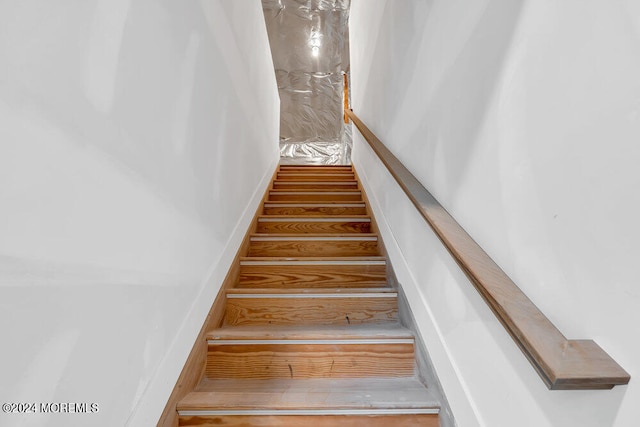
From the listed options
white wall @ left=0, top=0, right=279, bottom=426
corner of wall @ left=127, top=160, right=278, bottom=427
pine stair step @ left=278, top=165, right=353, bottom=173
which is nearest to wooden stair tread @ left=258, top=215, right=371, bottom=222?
corner of wall @ left=127, top=160, right=278, bottom=427

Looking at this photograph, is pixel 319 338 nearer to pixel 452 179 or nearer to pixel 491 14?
pixel 452 179

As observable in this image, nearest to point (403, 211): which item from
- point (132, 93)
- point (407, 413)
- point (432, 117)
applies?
point (432, 117)

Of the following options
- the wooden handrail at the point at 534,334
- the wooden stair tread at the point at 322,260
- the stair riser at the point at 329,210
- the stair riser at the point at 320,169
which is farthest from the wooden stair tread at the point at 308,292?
the stair riser at the point at 320,169

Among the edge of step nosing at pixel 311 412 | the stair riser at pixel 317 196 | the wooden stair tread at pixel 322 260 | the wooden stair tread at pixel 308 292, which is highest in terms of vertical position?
the stair riser at pixel 317 196

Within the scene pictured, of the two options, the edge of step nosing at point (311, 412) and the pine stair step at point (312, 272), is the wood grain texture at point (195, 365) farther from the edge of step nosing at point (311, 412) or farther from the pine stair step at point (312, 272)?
the pine stair step at point (312, 272)

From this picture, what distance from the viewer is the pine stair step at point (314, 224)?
6.64 ft

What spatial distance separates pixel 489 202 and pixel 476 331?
1.03ft

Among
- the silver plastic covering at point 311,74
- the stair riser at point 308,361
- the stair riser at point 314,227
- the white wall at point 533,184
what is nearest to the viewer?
the white wall at point 533,184

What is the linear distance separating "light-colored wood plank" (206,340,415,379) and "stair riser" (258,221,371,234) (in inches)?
38.8

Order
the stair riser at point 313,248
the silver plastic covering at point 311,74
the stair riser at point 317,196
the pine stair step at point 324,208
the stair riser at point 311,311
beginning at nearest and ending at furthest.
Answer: the stair riser at point 311,311
the stair riser at point 313,248
the pine stair step at point 324,208
the stair riser at point 317,196
the silver plastic covering at point 311,74

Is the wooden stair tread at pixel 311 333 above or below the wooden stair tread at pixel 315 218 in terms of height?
below

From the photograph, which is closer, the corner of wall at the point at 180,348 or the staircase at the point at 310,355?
the corner of wall at the point at 180,348

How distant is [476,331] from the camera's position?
742 millimetres

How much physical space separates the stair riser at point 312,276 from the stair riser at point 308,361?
1.51 feet
